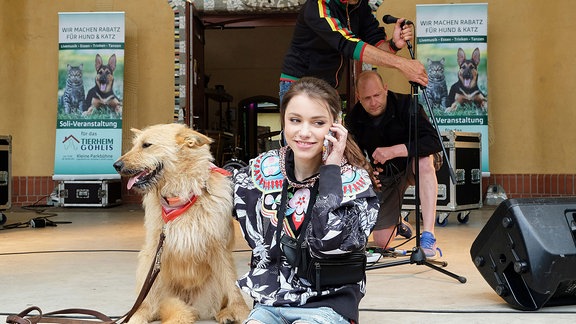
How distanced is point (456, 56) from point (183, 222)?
18.0ft

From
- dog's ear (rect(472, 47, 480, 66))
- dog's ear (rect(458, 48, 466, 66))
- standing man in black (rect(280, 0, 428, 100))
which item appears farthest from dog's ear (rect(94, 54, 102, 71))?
standing man in black (rect(280, 0, 428, 100))

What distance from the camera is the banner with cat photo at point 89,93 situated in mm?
6965

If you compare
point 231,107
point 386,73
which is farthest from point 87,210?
point 231,107

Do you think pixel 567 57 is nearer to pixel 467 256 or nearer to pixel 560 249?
pixel 467 256

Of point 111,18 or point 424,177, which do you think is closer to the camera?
point 424,177

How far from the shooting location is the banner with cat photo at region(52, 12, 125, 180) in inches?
274

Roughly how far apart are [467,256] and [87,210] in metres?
4.72

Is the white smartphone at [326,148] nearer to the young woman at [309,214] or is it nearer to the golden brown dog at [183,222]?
the young woman at [309,214]

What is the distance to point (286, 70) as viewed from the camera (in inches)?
111

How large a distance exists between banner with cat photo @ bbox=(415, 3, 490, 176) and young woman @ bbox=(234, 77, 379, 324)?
5199 millimetres

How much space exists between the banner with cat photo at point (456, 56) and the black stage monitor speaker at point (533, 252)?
15.0 feet

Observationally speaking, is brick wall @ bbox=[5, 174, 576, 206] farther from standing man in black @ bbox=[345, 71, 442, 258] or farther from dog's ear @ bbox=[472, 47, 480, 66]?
standing man in black @ bbox=[345, 71, 442, 258]

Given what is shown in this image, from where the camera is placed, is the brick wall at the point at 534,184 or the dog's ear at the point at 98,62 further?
the dog's ear at the point at 98,62

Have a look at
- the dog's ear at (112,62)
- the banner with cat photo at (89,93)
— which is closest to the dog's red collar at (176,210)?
the banner with cat photo at (89,93)
